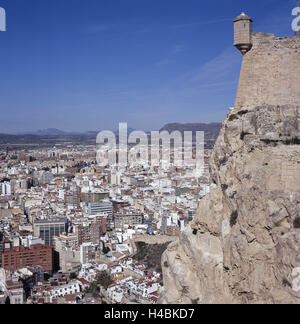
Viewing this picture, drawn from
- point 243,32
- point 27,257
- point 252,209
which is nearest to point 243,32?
point 243,32

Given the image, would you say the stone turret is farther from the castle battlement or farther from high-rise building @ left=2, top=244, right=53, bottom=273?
high-rise building @ left=2, top=244, right=53, bottom=273

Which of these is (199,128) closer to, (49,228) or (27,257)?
(49,228)

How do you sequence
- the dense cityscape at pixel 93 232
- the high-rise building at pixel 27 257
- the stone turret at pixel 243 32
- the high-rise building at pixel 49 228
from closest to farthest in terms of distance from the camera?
the stone turret at pixel 243 32, the dense cityscape at pixel 93 232, the high-rise building at pixel 27 257, the high-rise building at pixel 49 228

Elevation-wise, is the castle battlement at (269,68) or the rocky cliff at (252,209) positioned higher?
the castle battlement at (269,68)

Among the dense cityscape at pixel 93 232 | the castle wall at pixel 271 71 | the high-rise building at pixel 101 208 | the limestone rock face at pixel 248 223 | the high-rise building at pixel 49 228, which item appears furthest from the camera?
the high-rise building at pixel 101 208

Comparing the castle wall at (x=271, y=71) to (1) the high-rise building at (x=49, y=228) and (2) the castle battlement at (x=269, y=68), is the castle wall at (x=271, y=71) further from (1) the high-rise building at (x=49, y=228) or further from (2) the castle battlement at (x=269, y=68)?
(1) the high-rise building at (x=49, y=228)

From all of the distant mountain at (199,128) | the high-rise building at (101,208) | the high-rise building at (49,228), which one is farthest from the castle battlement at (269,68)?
the distant mountain at (199,128)
